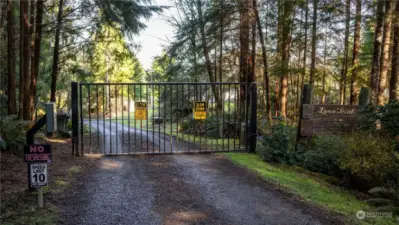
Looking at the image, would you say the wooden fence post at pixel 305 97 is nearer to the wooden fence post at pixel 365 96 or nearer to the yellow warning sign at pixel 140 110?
the wooden fence post at pixel 365 96

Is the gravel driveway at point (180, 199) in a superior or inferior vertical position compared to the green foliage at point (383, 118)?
inferior

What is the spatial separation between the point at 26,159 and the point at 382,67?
9339mm

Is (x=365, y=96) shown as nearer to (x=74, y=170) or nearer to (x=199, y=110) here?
(x=199, y=110)

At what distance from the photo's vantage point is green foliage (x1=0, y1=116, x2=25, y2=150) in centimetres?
647

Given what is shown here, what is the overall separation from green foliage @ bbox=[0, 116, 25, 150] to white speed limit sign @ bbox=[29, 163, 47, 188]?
330 cm

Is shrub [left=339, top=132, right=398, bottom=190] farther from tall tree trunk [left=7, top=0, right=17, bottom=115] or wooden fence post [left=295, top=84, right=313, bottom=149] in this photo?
tall tree trunk [left=7, top=0, right=17, bottom=115]

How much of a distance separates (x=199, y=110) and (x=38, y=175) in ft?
Result: 15.1

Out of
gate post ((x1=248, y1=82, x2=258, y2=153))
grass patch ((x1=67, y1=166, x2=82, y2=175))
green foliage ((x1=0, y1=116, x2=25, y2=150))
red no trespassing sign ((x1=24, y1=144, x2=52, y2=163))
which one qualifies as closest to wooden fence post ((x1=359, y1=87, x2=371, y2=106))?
gate post ((x1=248, y1=82, x2=258, y2=153))

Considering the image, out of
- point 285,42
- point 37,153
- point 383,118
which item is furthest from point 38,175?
point 285,42

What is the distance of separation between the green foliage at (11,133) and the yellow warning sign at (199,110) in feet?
14.2

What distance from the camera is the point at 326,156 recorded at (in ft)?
22.0

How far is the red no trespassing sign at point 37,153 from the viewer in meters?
3.78

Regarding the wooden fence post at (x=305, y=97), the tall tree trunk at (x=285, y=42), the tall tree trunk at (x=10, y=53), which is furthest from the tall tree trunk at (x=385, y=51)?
the tall tree trunk at (x=10, y=53)

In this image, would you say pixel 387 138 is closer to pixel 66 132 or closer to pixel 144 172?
pixel 144 172
